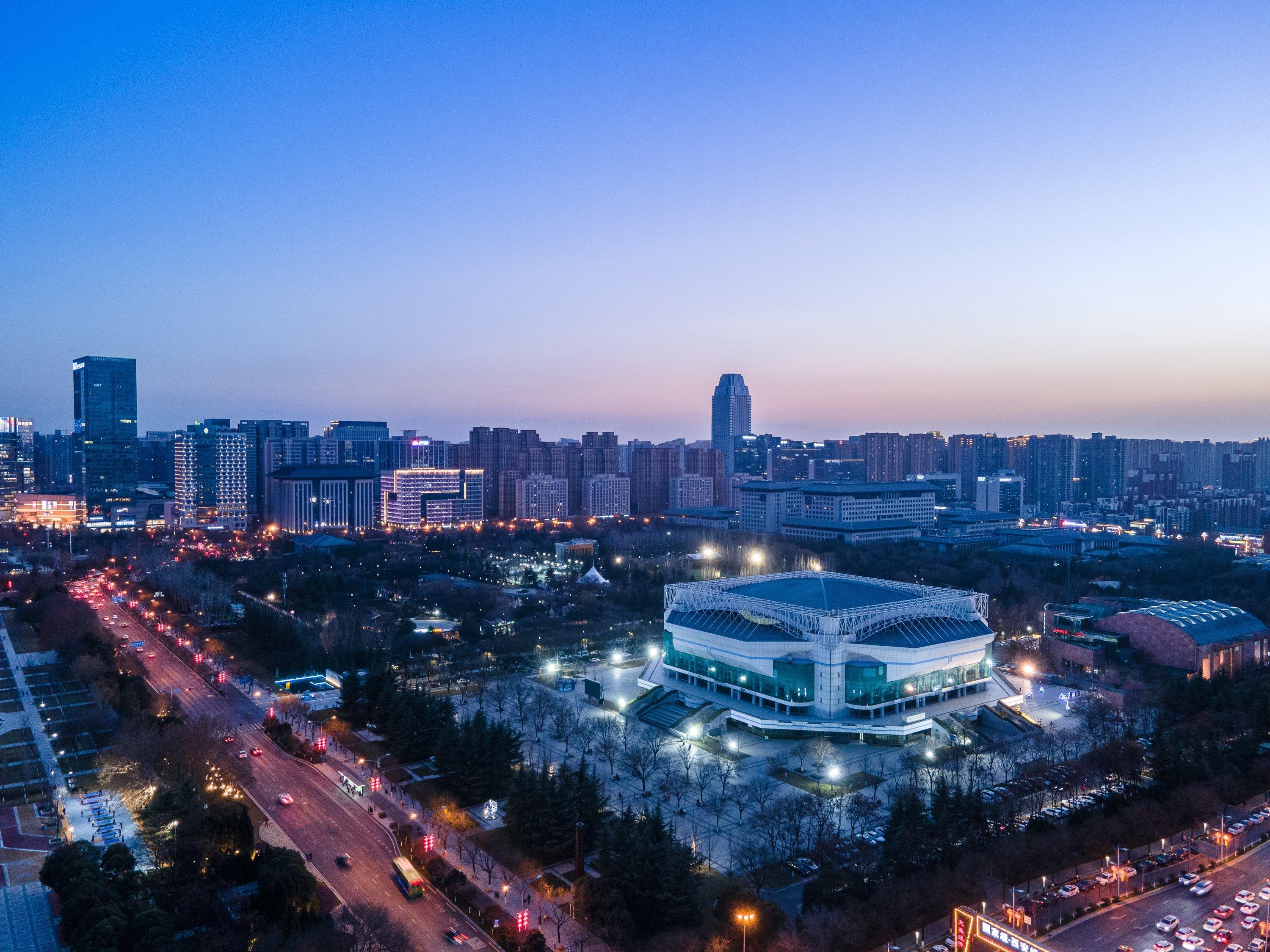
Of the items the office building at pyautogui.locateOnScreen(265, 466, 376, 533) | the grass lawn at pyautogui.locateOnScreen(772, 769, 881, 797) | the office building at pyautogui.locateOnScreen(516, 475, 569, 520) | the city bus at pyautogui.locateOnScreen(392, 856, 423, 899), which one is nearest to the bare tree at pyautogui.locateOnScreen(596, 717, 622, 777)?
the grass lawn at pyautogui.locateOnScreen(772, 769, 881, 797)

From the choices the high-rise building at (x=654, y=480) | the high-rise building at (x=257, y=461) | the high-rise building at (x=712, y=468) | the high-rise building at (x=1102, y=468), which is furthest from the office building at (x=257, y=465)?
the high-rise building at (x=1102, y=468)

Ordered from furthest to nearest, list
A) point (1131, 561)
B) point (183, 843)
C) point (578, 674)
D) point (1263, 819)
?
1. point (1131, 561)
2. point (578, 674)
3. point (1263, 819)
4. point (183, 843)

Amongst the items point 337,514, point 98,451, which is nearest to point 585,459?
point 337,514

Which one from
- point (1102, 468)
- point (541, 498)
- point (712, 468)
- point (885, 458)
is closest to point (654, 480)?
point (712, 468)

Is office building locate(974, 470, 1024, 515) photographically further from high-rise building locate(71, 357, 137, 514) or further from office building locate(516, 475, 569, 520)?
high-rise building locate(71, 357, 137, 514)

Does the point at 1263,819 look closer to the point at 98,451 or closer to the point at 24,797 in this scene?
the point at 24,797
